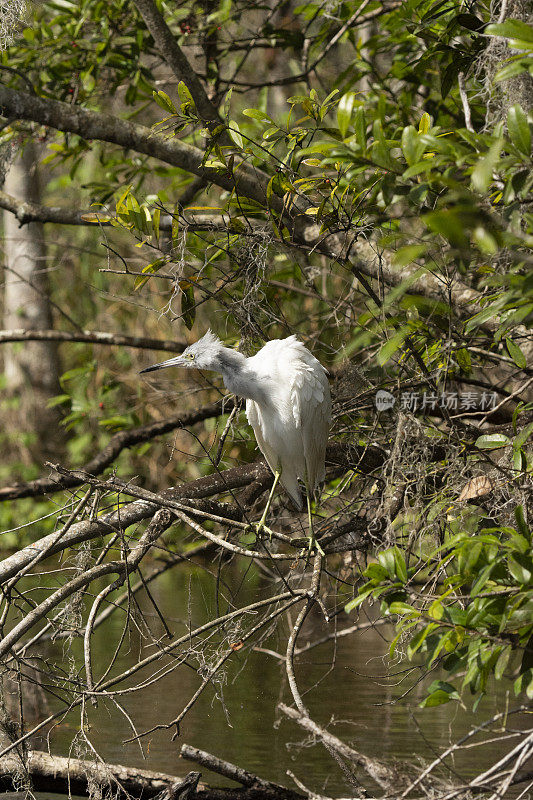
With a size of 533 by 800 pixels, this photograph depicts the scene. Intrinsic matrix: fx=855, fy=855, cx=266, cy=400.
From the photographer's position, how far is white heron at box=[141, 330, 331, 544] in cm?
326

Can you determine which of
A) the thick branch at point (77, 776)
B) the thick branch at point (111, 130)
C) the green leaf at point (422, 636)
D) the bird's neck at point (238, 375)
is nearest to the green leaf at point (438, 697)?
the green leaf at point (422, 636)

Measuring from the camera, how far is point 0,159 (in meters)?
4.32

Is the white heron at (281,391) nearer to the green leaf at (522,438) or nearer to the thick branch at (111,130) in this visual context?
the thick branch at (111,130)

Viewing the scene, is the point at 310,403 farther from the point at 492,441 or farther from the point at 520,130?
the point at 520,130

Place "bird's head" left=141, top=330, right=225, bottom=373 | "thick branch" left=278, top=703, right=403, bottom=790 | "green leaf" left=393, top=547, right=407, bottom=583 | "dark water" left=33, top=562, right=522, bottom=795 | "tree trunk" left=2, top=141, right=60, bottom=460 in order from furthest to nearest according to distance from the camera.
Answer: "tree trunk" left=2, top=141, right=60, bottom=460, "dark water" left=33, top=562, right=522, bottom=795, "bird's head" left=141, top=330, right=225, bottom=373, "thick branch" left=278, top=703, right=403, bottom=790, "green leaf" left=393, top=547, right=407, bottom=583

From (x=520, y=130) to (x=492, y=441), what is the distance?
129 cm

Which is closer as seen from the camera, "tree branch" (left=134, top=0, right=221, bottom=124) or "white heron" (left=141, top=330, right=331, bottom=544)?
"white heron" (left=141, top=330, right=331, bottom=544)

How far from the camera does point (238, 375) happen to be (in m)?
3.25

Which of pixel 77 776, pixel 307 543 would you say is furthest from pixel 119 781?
pixel 307 543

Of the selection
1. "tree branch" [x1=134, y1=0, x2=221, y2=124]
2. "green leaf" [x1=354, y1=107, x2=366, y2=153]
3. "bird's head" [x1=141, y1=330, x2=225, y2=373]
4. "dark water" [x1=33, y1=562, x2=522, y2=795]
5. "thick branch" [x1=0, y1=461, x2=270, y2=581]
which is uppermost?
"tree branch" [x1=134, y1=0, x2=221, y2=124]

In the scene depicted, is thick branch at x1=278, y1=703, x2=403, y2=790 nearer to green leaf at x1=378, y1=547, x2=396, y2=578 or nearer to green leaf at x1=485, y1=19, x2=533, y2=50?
green leaf at x1=378, y1=547, x2=396, y2=578

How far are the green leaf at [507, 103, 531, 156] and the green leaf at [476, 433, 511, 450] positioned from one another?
47.6 inches

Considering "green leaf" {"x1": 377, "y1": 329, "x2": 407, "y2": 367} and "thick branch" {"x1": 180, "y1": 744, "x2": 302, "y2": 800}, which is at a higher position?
"green leaf" {"x1": 377, "y1": 329, "x2": 407, "y2": 367}

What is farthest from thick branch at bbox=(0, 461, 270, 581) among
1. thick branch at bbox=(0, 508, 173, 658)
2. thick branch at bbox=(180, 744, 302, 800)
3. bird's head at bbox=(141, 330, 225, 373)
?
thick branch at bbox=(180, 744, 302, 800)
